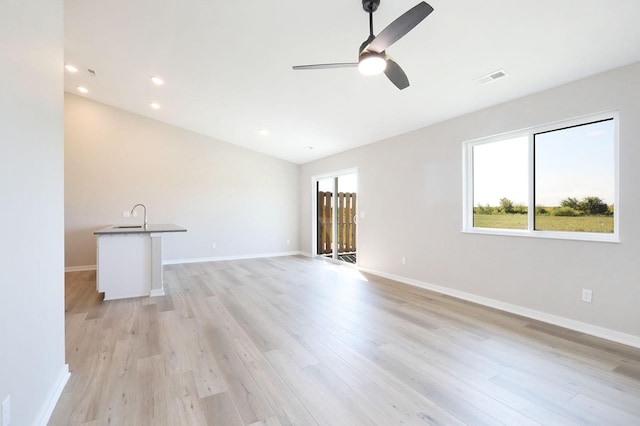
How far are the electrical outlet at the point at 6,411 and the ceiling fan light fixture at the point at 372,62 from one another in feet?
9.04

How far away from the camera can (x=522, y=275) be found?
132 inches

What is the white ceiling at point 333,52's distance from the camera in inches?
90.7

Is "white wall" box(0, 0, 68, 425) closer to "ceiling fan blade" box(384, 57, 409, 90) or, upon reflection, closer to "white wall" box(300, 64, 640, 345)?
"ceiling fan blade" box(384, 57, 409, 90)

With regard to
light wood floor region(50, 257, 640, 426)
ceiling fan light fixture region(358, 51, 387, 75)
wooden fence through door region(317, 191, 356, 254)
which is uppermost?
ceiling fan light fixture region(358, 51, 387, 75)

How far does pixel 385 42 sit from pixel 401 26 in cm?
20

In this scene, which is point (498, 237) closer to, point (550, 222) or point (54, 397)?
point (550, 222)

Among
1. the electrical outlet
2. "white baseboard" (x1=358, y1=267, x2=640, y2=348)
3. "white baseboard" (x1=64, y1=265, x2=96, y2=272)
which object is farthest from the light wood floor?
"white baseboard" (x1=64, y1=265, x2=96, y2=272)

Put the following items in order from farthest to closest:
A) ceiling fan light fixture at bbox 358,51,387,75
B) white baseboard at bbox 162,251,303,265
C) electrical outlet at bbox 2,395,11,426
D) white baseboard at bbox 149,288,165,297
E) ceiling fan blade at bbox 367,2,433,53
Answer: white baseboard at bbox 162,251,303,265 → white baseboard at bbox 149,288,165,297 → ceiling fan light fixture at bbox 358,51,387,75 → ceiling fan blade at bbox 367,2,433,53 → electrical outlet at bbox 2,395,11,426

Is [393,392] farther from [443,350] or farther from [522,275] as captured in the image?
[522,275]

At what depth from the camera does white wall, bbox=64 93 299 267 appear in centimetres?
560

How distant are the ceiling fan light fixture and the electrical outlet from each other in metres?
2.76

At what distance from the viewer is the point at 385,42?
2.02 meters

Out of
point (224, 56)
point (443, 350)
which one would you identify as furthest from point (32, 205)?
point (443, 350)

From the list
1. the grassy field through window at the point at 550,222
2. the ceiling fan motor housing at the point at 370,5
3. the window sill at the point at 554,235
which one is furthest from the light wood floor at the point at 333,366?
the ceiling fan motor housing at the point at 370,5
